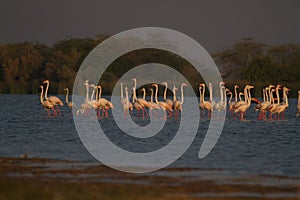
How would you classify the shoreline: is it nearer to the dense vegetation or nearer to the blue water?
the blue water

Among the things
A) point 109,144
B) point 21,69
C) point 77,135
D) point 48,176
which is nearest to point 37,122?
point 77,135

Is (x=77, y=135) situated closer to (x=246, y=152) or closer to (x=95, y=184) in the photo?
(x=246, y=152)

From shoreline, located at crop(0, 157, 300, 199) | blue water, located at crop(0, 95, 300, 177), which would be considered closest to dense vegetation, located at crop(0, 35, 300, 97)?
blue water, located at crop(0, 95, 300, 177)

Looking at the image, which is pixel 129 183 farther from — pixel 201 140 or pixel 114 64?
pixel 114 64

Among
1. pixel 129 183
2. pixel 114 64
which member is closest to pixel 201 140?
pixel 129 183

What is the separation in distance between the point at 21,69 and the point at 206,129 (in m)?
49.0

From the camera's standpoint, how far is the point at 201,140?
23.2 m

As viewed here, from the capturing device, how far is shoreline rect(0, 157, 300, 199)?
432 inches

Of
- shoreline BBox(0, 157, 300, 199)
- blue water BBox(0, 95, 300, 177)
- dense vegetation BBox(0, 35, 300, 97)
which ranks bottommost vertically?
shoreline BBox(0, 157, 300, 199)

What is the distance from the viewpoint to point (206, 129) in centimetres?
2744

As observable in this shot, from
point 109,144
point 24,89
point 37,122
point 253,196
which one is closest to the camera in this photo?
point 253,196

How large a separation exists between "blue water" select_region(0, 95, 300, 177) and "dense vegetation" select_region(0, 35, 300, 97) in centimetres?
2457

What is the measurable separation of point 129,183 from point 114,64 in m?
67.7

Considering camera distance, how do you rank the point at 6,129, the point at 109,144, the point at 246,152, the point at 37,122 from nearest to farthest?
1. the point at 246,152
2. the point at 109,144
3. the point at 6,129
4. the point at 37,122
